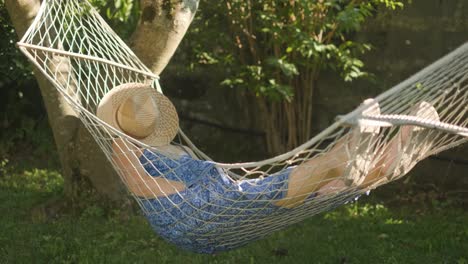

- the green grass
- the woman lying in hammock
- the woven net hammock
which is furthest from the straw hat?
the green grass

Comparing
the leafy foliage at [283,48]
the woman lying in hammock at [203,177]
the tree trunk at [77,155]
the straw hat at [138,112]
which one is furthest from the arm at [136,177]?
the leafy foliage at [283,48]

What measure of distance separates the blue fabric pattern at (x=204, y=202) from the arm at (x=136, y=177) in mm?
20

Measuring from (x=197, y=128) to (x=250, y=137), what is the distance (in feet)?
1.40

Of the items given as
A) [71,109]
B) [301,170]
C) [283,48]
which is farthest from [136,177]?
[283,48]

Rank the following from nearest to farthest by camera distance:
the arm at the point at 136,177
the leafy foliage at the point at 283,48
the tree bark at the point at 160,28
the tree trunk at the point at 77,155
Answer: the arm at the point at 136,177
the tree bark at the point at 160,28
the tree trunk at the point at 77,155
the leafy foliage at the point at 283,48

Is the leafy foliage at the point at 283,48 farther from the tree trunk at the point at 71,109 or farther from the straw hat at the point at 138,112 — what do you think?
the straw hat at the point at 138,112

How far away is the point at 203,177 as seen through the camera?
2451mm

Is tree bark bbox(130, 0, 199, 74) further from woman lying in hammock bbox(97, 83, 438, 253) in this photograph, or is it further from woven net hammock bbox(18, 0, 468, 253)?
woven net hammock bbox(18, 0, 468, 253)

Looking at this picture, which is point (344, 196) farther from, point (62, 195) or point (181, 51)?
point (181, 51)

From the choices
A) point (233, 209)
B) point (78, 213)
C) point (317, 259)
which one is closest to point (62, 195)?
point (78, 213)

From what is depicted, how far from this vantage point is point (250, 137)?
5445mm

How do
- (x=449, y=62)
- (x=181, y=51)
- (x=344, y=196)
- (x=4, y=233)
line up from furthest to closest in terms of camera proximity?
1. (x=181, y=51)
2. (x=4, y=233)
3. (x=344, y=196)
4. (x=449, y=62)

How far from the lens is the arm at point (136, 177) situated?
2520 mm

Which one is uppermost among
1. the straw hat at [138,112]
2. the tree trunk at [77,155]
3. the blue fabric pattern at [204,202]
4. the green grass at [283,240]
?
the straw hat at [138,112]
